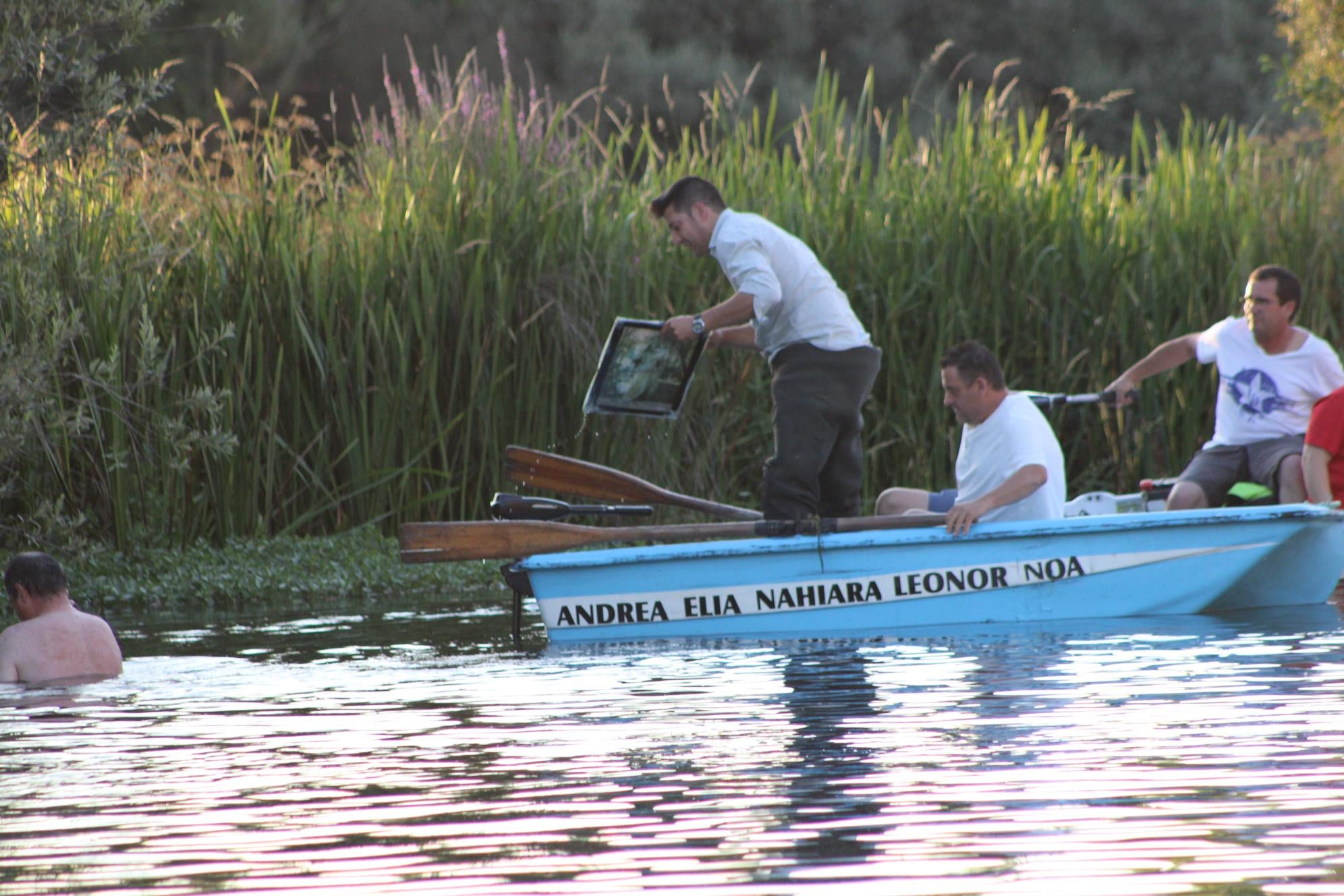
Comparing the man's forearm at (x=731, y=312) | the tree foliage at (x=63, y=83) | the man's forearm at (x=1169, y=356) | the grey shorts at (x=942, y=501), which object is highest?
the tree foliage at (x=63, y=83)

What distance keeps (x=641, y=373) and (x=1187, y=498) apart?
102 inches

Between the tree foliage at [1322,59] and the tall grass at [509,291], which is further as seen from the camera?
the tree foliage at [1322,59]

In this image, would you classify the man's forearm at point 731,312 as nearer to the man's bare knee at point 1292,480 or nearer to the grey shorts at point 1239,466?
the grey shorts at point 1239,466

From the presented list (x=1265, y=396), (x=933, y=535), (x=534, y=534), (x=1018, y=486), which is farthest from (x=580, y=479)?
(x=1265, y=396)

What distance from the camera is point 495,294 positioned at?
11.8 meters

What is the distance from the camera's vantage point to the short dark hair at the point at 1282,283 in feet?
31.1

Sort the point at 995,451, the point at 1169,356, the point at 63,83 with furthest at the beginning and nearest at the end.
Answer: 1. the point at 1169,356
2. the point at 63,83
3. the point at 995,451

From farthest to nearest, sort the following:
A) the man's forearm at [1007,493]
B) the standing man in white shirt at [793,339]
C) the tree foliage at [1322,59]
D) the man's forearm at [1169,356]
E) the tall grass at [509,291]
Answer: the tree foliage at [1322,59]
the tall grass at [509,291]
the man's forearm at [1169,356]
the standing man in white shirt at [793,339]
the man's forearm at [1007,493]

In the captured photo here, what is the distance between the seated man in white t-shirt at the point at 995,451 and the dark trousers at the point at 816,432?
2.21ft

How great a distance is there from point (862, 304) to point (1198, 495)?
342 centimetres

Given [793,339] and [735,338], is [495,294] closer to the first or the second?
[735,338]

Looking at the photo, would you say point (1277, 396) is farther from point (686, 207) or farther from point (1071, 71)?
point (1071, 71)

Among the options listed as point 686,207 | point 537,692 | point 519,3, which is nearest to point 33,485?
point 686,207

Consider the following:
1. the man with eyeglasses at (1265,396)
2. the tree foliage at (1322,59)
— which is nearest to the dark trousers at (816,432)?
the man with eyeglasses at (1265,396)
